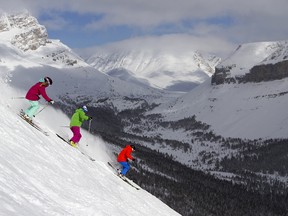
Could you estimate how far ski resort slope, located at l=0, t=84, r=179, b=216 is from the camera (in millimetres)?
14688

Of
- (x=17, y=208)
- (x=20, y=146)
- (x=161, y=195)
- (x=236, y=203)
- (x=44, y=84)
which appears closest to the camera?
(x=17, y=208)

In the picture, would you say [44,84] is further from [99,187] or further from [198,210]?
[198,210]

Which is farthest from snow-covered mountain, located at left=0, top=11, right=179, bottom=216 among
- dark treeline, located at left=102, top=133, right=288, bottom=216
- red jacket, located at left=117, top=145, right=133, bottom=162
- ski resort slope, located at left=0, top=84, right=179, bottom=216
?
dark treeline, located at left=102, top=133, right=288, bottom=216

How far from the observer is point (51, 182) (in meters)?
19.2

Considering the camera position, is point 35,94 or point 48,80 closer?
point 48,80

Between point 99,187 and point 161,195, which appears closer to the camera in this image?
point 99,187

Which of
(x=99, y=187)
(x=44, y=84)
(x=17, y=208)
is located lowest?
(x=17, y=208)

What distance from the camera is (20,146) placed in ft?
69.9

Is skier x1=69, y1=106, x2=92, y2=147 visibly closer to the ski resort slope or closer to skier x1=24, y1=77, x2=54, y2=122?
the ski resort slope

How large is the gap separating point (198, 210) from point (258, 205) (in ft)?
150

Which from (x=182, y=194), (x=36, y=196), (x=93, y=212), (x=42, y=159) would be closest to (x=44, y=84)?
(x=42, y=159)

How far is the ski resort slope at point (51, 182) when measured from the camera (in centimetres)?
1469

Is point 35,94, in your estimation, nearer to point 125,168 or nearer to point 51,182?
point 125,168

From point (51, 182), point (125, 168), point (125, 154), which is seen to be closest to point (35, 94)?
point (125, 168)
